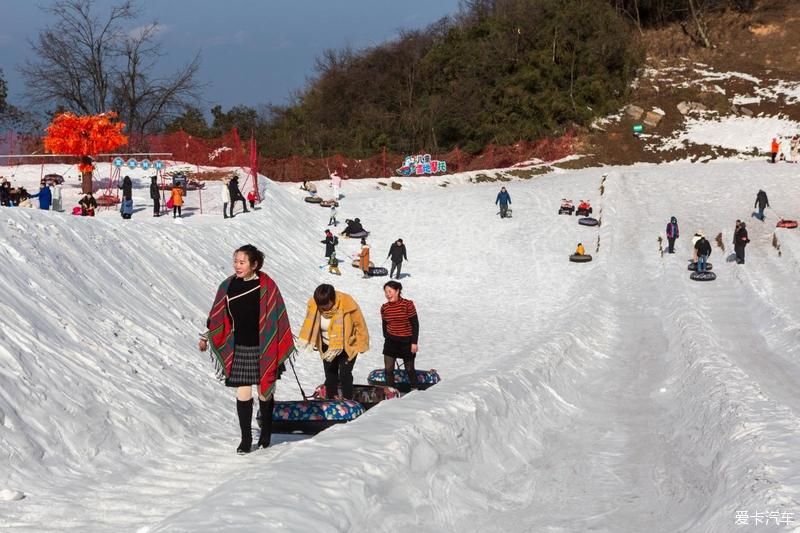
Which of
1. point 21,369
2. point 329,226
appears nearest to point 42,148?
point 329,226

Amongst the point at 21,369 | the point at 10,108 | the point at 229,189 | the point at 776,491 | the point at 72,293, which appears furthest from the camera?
the point at 10,108

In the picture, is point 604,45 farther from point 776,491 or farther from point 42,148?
point 776,491

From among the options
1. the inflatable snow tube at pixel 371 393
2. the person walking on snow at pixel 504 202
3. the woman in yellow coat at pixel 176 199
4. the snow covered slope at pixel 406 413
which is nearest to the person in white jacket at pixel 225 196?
the woman in yellow coat at pixel 176 199

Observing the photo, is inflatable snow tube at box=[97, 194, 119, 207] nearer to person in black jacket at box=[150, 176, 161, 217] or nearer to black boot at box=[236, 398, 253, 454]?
person in black jacket at box=[150, 176, 161, 217]

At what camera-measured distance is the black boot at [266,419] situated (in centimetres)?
740

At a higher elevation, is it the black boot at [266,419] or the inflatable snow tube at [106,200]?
the inflatable snow tube at [106,200]

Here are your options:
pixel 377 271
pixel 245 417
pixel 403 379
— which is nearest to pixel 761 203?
pixel 377 271

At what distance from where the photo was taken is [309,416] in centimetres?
830

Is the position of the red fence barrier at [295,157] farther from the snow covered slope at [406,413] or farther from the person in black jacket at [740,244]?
the person in black jacket at [740,244]

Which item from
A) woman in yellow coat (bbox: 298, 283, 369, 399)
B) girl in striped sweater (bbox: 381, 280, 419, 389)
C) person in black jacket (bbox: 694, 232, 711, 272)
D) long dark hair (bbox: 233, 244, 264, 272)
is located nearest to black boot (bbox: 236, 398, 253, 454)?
long dark hair (bbox: 233, 244, 264, 272)

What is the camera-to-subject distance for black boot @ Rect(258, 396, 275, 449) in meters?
7.40

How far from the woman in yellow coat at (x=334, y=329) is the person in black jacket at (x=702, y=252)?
64.2 feet

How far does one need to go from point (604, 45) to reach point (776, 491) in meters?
60.2

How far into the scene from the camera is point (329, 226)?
109ft
